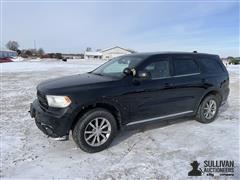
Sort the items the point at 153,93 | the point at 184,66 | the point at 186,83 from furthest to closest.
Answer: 1. the point at 184,66
2. the point at 186,83
3. the point at 153,93

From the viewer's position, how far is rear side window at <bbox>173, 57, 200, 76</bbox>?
4914 mm

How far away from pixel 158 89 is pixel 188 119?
6.12ft

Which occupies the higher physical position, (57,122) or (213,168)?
(57,122)

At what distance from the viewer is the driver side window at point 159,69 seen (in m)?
4.51

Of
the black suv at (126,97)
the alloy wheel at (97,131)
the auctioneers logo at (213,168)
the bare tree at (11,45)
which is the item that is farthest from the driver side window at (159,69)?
the bare tree at (11,45)

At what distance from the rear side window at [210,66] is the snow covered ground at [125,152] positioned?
1.33 m

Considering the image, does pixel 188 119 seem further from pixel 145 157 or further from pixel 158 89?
pixel 145 157

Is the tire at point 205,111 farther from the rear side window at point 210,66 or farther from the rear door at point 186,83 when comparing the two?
the rear side window at point 210,66

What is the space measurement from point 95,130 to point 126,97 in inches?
32.0

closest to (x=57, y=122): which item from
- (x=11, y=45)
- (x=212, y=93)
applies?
(x=212, y=93)

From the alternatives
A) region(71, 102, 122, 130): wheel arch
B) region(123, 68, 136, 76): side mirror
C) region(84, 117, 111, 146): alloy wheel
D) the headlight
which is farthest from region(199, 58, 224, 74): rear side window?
the headlight

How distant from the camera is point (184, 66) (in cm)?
508

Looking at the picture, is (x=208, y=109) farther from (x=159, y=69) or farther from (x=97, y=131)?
(x=97, y=131)

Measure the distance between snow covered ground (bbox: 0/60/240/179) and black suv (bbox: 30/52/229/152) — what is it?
1.17ft
